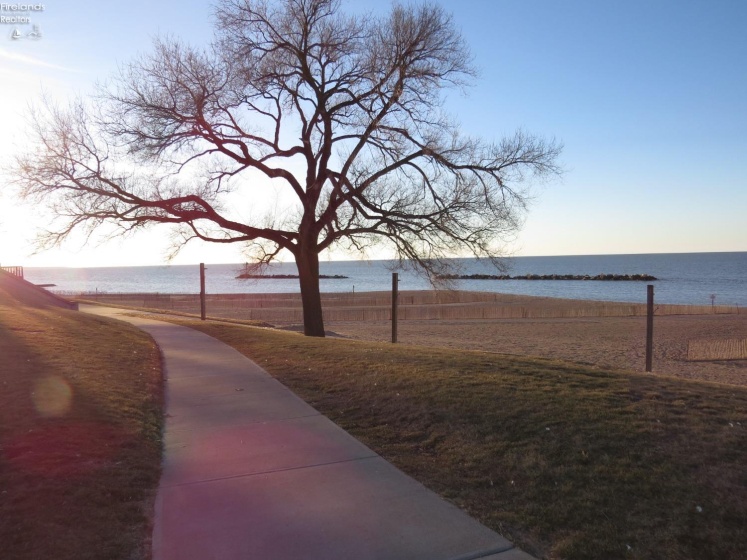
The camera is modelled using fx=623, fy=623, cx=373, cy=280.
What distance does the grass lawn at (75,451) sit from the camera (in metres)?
4.24

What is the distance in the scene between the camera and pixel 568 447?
18.9 ft

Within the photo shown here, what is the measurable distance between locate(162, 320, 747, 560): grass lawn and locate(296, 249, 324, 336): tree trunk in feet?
26.0

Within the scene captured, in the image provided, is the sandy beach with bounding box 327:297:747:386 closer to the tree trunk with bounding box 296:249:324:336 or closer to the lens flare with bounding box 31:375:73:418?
the tree trunk with bounding box 296:249:324:336

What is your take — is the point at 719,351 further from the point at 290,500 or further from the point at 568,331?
the point at 290,500

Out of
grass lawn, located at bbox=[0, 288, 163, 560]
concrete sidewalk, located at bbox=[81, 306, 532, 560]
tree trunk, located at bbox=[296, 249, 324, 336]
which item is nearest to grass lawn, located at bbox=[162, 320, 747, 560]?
concrete sidewalk, located at bbox=[81, 306, 532, 560]

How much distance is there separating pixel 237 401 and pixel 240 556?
4.65 metres

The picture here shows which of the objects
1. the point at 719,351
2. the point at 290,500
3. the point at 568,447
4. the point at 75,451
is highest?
the point at 568,447

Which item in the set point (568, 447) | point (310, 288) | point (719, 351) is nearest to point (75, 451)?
point (568, 447)

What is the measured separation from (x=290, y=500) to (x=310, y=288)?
42.9ft

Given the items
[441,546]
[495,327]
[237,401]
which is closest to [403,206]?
[237,401]

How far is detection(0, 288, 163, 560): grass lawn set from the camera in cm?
424

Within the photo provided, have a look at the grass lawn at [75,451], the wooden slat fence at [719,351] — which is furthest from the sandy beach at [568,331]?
the grass lawn at [75,451]

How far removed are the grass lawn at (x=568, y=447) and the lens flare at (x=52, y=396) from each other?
120 inches

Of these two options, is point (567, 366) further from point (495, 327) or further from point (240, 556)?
point (495, 327)
